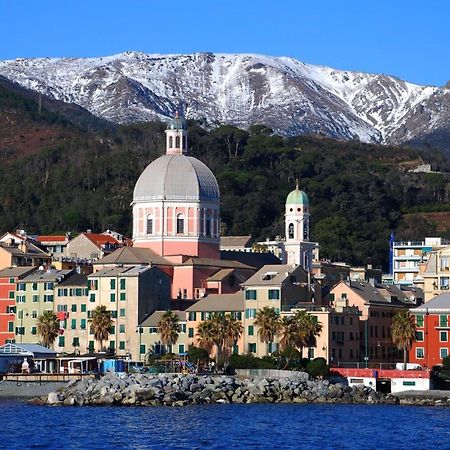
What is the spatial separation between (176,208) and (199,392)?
37417 millimetres

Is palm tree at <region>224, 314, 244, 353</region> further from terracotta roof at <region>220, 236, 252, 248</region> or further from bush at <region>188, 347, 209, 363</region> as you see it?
terracotta roof at <region>220, 236, 252, 248</region>

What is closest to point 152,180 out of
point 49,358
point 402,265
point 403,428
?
point 49,358

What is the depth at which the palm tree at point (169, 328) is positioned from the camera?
125375 mm

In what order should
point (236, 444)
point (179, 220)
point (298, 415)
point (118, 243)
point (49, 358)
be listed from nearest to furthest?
point (236, 444) → point (298, 415) → point (49, 358) → point (179, 220) → point (118, 243)

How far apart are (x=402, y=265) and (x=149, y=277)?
54813mm

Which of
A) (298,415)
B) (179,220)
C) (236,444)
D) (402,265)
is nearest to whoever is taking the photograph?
(236,444)

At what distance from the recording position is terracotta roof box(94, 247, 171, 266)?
13575 centimetres

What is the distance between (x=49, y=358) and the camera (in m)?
124

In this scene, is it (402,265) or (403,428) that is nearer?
(403,428)

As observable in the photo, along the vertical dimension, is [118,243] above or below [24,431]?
above

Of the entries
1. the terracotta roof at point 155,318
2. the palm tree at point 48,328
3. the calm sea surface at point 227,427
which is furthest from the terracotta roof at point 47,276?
the calm sea surface at point 227,427

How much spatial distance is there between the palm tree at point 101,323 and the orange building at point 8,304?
1119cm

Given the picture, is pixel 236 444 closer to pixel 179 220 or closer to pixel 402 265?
pixel 179 220

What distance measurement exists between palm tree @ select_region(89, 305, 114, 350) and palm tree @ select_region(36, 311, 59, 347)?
4.13 metres
